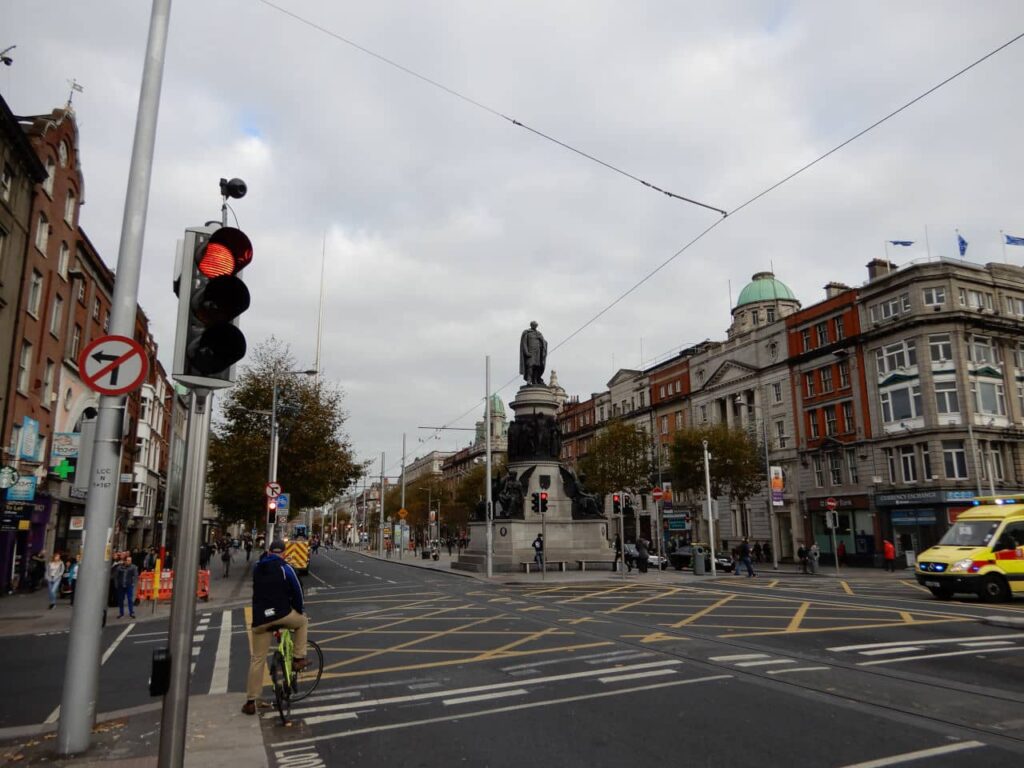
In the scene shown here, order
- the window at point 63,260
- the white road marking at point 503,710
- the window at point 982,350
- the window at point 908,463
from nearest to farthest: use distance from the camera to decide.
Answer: the white road marking at point 503,710 < the window at point 63,260 < the window at point 982,350 < the window at point 908,463

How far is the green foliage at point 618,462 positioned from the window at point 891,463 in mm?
17886

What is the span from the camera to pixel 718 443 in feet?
154

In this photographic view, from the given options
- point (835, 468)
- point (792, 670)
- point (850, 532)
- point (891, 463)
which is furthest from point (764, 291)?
point (792, 670)

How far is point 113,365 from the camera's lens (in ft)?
20.3

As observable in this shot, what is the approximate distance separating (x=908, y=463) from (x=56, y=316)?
148ft

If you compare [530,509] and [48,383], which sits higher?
[48,383]

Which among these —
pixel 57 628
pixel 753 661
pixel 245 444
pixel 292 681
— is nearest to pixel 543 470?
pixel 245 444

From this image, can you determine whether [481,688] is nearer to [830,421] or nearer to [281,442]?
[281,442]

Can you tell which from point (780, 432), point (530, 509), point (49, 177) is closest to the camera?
point (49, 177)

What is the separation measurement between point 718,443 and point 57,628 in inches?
1532

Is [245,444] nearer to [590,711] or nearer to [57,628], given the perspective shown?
[57,628]

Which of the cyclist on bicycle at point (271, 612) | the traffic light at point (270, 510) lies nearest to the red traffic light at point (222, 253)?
the cyclist on bicycle at point (271, 612)

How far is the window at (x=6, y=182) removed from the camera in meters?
23.4

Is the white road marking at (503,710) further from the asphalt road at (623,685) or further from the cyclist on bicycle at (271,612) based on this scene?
the cyclist on bicycle at (271,612)
